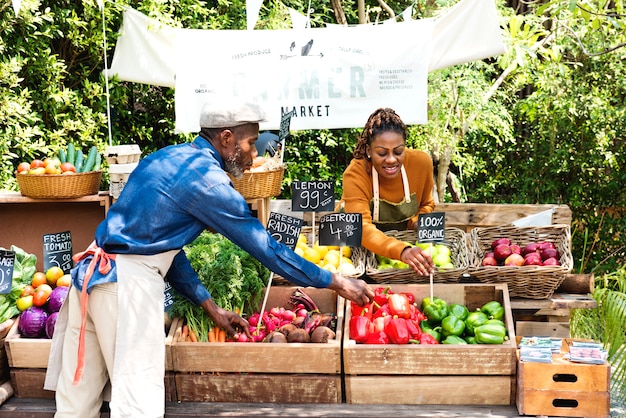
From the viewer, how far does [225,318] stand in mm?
3441

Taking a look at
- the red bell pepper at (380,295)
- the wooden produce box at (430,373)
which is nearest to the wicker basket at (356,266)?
the red bell pepper at (380,295)

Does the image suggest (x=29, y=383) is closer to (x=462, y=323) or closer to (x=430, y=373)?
(x=430, y=373)

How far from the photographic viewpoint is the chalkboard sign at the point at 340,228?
353 centimetres

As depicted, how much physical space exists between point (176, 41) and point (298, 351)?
10.0ft

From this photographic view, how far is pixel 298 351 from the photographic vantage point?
3.25 m

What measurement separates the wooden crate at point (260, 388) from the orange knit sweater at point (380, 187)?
2.97ft

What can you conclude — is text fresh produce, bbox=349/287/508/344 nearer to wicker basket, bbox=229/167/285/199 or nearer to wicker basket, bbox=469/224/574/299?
wicker basket, bbox=469/224/574/299

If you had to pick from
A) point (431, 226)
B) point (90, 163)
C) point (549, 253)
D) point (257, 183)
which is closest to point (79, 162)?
point (90, 163)

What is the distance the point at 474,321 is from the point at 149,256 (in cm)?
151

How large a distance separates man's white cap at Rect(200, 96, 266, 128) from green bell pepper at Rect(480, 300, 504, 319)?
1.46 metres

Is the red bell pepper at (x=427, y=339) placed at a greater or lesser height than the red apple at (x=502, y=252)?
lesser

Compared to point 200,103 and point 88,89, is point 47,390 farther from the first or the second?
point 88,89

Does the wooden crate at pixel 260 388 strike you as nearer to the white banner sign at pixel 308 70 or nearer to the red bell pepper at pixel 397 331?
the red bell pepper at pixel 397 331

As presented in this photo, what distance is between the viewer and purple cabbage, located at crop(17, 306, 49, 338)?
11.8ft
